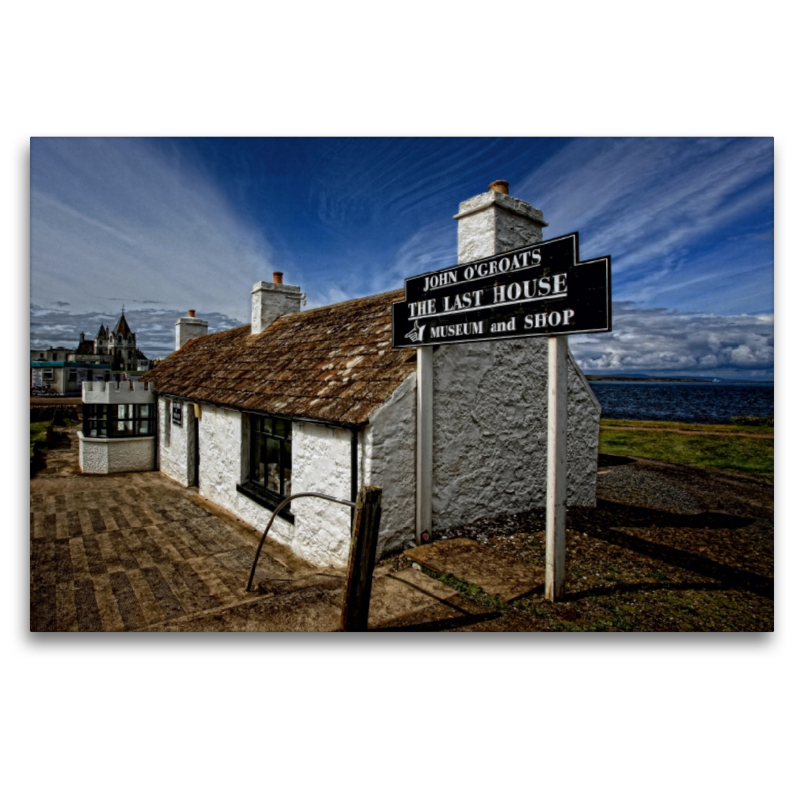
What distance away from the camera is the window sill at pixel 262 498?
6203mm

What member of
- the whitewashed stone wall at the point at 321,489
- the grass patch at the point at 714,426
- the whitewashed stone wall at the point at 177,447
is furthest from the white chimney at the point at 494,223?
the whitewashed stone wall at the point at 177,447

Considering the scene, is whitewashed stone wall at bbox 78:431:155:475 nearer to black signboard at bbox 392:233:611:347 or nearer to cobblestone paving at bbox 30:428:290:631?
cobblestone paving at bbox 30:428:290:631

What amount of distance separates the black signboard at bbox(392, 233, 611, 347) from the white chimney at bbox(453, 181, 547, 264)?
0.89 m

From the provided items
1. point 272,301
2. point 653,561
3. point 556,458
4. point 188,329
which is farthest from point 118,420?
point 653,561

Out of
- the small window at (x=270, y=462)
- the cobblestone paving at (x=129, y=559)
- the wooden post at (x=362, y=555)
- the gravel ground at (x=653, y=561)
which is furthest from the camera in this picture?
the small window at (x=270, y=462)

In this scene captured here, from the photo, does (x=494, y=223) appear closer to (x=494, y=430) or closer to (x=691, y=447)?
(x=494, y=430)

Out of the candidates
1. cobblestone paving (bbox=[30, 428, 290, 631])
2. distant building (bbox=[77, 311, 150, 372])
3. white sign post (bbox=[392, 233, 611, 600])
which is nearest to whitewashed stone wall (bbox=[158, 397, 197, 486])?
cobblestone paving (bbox=[30, 428, 290, 631])

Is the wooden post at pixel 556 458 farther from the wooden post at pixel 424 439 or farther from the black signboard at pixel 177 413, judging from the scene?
the black signboard at pixel 177 413

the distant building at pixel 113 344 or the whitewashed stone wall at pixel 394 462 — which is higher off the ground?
the distant building at pixel 113 344

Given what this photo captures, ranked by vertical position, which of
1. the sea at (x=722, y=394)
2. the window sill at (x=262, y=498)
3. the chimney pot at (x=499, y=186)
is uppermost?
the chimney pot at (x=499, y=186)

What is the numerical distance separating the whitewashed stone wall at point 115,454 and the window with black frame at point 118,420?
7.3 inches

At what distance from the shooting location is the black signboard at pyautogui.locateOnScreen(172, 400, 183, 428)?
10.2 meters

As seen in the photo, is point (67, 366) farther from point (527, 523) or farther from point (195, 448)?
point (527, 523)

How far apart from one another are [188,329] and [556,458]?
16986mm
